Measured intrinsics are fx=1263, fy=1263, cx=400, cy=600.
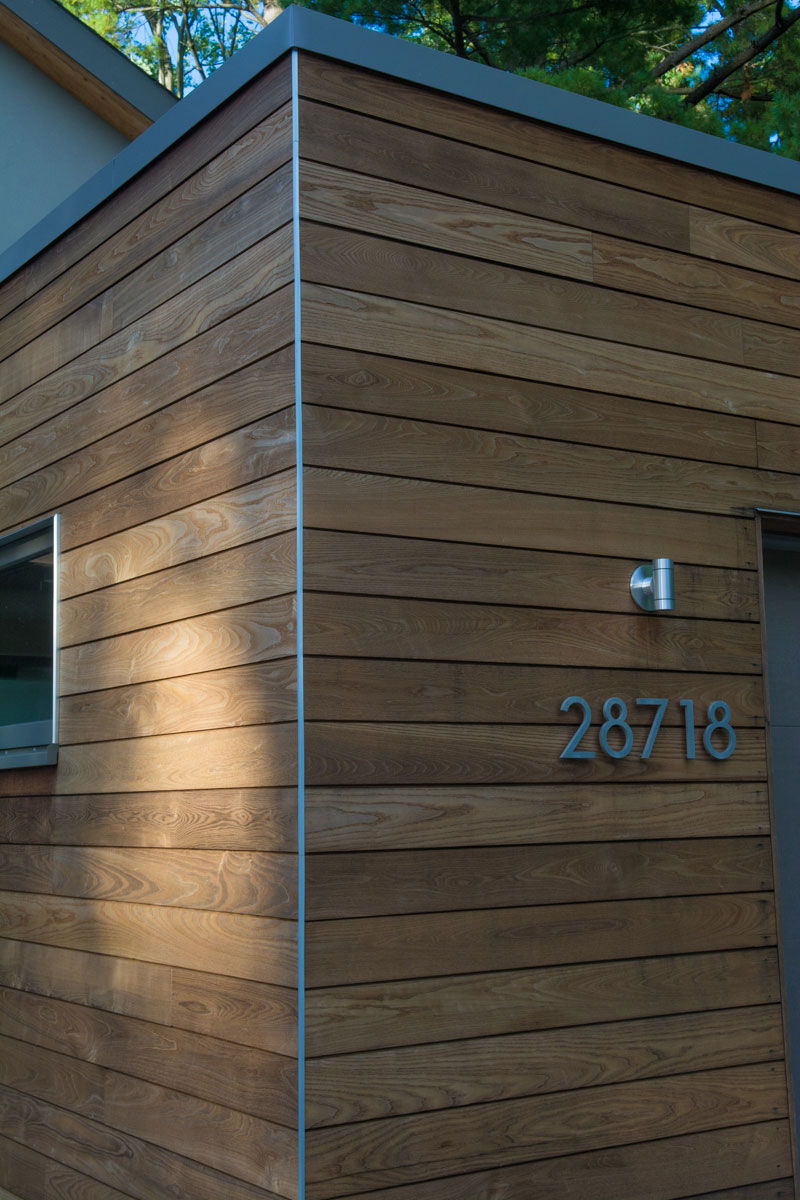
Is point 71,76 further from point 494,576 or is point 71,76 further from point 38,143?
point 494,576

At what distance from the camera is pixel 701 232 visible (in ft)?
11.2

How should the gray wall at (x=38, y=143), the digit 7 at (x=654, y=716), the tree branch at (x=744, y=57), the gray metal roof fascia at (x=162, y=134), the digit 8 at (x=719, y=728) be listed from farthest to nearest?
the tree branch at (x=744, y=57) < the gray wall at (x=38, y=143) < the digit 8 at (x=719, y=728) < the digit 7 at (x=654, y=716) < the gray metal roof fascia at (x=162, y=134)

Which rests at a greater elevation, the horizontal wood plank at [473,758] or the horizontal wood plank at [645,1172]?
the horizontal wood plank at [473,758]

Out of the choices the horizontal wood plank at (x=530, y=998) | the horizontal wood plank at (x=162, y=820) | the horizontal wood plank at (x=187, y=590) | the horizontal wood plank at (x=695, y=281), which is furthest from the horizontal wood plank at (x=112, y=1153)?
the horizontal wood plank at (x=695, y=281)

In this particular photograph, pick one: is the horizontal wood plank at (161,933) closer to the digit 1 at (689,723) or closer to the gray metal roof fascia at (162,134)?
the digit 1 at (689,723)

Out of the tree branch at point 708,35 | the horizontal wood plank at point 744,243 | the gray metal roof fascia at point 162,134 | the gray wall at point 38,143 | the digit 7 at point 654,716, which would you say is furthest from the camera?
the tree branch at point 708,35

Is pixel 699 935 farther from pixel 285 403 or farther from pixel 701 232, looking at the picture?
pixel 701 232

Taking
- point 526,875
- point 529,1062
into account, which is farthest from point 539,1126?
point 526,875

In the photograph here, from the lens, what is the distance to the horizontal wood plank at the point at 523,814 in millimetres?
2621

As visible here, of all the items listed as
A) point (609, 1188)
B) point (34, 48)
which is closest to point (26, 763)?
point (609, 1188)

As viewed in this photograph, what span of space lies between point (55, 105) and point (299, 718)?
5.53 metres

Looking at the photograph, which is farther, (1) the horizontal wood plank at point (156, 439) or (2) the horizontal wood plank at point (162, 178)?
(2) the horizontal wood plank at point (162, 178)

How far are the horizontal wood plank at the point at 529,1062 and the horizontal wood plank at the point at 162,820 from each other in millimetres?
486

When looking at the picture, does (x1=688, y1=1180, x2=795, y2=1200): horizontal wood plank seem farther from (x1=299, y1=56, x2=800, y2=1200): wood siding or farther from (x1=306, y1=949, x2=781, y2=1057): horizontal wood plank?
(x1=306, y1=949, x2=781, y2=1057): horizontal wood plank
